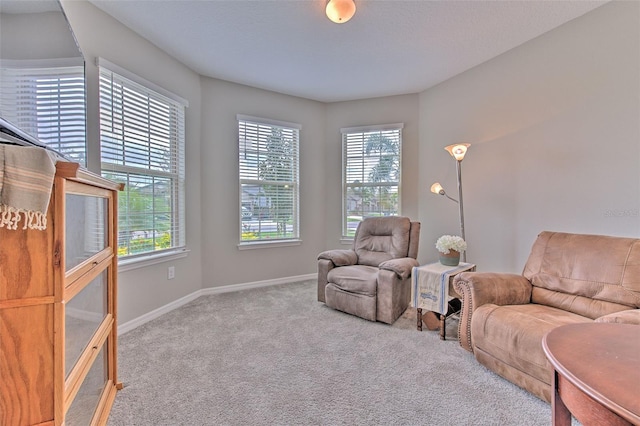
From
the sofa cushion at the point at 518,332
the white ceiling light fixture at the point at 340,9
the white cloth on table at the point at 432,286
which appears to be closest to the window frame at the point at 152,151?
the white ceiling light fixture at the point at 340,9

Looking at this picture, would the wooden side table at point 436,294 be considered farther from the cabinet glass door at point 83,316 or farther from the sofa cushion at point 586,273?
the cabinet glass door at point 83,316

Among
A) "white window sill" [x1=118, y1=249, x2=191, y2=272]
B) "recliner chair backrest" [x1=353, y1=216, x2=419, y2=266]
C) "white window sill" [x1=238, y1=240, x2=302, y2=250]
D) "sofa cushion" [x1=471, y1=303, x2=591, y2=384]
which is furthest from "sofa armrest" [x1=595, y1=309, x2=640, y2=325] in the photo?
"white window sill" [x1=118, y1=249, x2=191, y2=272]

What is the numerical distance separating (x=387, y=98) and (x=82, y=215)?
3802 millimetres

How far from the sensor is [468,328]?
202 centimetres

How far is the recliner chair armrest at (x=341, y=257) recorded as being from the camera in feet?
10.3

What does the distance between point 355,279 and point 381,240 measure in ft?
2.51

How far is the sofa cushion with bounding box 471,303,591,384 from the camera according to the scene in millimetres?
1567

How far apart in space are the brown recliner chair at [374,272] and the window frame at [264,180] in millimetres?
1032

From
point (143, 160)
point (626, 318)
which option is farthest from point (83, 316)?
point (626, 318)

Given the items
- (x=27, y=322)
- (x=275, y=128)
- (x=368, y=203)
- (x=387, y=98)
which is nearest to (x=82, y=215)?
(x=27, y=322)

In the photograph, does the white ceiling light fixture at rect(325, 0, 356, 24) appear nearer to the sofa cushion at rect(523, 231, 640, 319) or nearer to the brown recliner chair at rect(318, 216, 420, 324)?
the brown recliner chair at rect(318, 216, 420, 324)

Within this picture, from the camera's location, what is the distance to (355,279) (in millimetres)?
2801

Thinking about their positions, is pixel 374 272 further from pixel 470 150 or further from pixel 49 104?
pixel 49 104

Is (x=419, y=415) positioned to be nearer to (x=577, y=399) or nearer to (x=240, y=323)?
(x=577, y=399)
